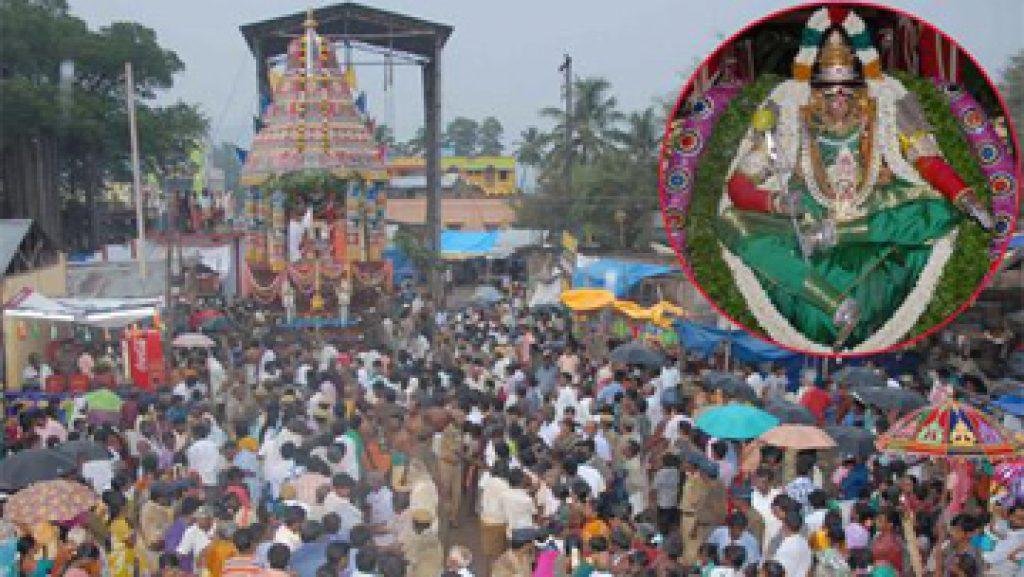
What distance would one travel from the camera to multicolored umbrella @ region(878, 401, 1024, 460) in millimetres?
6199

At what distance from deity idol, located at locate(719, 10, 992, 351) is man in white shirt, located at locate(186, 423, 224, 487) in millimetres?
5195

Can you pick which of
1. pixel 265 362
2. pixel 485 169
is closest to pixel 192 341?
pixel 265 362

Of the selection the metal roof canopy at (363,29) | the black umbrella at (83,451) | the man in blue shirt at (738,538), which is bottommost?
the man in blue shirt at (738,538)

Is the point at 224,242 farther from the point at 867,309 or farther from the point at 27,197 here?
the point at 867,309

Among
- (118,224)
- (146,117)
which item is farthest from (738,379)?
(118,224)

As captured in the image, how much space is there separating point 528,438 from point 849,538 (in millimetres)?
2565

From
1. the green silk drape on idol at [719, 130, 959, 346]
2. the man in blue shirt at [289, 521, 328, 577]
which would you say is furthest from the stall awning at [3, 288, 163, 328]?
the man in blue shirt at [289, 521, 328, 577]

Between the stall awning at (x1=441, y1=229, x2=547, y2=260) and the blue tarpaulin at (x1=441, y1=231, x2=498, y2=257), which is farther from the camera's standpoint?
the blue tarpaulin at (x1=441, y1=231, x2=498, y2=257)

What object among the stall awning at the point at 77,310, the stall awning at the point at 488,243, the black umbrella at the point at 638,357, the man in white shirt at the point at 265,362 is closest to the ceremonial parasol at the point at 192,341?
the man in white shirt at the point at 265,362

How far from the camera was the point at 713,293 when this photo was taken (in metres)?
10.4

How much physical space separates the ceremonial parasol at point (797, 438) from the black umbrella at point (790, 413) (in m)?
0.77

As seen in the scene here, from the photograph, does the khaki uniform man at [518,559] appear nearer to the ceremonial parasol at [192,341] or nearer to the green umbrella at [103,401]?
the green umbrella at [103,401]

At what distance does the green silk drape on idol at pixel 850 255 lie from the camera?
10.1m

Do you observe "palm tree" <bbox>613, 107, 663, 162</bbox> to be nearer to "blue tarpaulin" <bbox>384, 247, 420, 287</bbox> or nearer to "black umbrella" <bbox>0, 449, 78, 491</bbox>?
"blue tarpaulin" <bbox>384, 247, 420, 287</bbox>
